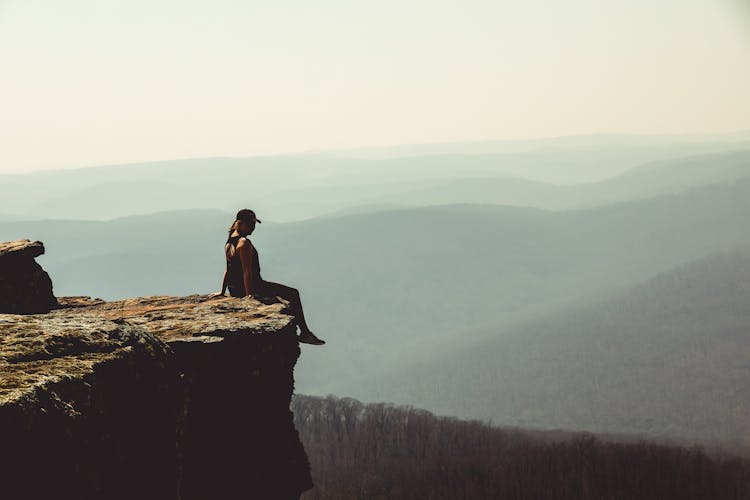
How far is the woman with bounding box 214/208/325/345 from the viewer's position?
1819 cm

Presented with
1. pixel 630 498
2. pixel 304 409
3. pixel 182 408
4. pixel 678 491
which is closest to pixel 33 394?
pixel 182 408

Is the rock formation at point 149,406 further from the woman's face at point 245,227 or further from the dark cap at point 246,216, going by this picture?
the dark cap at point 246,216

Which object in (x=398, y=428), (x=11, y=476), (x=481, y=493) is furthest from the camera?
(x=398, y=428)

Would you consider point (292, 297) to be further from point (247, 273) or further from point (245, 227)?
point (245, 227)

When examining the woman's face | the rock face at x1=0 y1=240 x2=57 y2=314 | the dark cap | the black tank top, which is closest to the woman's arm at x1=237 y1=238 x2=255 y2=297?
the black tank top

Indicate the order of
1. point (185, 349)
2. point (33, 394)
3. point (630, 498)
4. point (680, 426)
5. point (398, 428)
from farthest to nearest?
point (680, 426), point (398, 428), point (630, 498), point (185, 349), point (33, 394)

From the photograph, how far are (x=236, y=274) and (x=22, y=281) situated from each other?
4688 mm

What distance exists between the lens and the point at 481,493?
58031 millimetres

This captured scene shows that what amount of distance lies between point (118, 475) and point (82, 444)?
89cm

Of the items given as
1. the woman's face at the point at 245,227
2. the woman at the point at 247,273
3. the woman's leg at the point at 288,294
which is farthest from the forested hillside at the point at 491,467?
the woman's face at the point at 245,227

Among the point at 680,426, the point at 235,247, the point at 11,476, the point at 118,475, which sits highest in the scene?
the point at 235,247

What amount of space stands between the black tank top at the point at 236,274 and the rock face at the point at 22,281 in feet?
13.5

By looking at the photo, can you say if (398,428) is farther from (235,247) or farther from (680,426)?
(680,426)

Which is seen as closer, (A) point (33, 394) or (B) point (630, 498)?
(A) point (33, 394)
